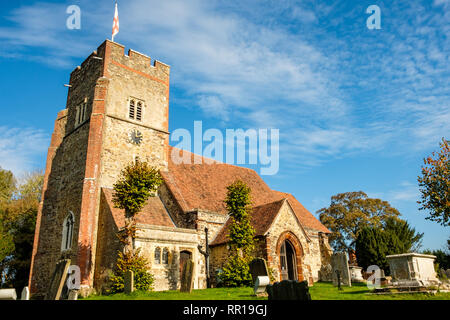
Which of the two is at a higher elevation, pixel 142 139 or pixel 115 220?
pixel 142 139

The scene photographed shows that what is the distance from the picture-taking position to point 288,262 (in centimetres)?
2303

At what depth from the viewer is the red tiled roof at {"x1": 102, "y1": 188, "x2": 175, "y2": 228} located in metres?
21.0

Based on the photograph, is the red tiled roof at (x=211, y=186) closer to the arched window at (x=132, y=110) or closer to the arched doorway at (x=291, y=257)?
the arched doorway at (x=291, y=257)

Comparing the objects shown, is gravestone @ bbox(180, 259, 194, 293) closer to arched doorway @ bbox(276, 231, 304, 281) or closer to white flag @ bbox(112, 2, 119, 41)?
arched doorway @ bbox(276, 231, 304, 281)

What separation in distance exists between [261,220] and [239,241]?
2.76 meters

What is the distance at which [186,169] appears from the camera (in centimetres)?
2886

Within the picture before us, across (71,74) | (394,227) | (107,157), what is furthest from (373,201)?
(71,74)

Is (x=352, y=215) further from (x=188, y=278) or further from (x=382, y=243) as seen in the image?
(x=188, y=278)

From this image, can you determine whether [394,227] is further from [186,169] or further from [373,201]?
[186,169]

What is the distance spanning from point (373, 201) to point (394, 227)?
1167 centimetres

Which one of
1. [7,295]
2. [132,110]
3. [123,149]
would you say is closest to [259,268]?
[7,295]

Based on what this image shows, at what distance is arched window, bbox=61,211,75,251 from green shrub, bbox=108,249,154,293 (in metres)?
5.96

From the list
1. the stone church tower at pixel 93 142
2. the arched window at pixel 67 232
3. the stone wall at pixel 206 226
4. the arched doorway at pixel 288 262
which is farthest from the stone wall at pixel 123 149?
Answer: the arched doorway at pixel 288 262

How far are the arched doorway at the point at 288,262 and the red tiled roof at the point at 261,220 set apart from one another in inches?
75.1
